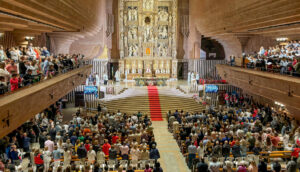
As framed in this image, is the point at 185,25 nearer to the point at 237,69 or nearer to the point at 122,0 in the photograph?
the point at 122,0

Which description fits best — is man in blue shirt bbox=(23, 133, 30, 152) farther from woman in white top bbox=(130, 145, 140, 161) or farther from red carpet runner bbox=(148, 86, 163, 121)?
red carpet runner bbox=(148, 86, 163, 121)

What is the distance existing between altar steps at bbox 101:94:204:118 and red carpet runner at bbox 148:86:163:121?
24 centimetres

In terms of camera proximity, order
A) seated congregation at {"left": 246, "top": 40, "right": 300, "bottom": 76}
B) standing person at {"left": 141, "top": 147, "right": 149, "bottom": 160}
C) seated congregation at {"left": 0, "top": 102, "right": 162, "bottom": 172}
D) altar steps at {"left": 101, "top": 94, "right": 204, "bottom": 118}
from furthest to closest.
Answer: altar steps at {"left": 101, "top": 94, "right": 204, "bottom": 118}, seated congregation at {"left": 246, "top": 40, "right": 300, "bottom": 76}, standing person at {"left": 141, "top": 147, "right": 149, "bottom": 160}, seated congregation at {"left": 0, "top": 102, "right": 162, "bottom": 172}

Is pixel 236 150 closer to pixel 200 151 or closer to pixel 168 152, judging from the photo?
pixel 200 151

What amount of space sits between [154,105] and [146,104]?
63 centimetres

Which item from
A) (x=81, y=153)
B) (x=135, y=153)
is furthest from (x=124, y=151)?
(x=81, y=153)

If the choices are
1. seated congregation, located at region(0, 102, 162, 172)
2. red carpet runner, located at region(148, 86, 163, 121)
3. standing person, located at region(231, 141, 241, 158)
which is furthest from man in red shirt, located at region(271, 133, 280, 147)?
red carpet runner, located at region(148, 86, 163, 121)

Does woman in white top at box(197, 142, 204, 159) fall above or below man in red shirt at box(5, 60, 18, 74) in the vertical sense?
below

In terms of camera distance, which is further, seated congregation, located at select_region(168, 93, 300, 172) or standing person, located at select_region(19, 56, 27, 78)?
standing person, located at select_region(19, 56, 27, 78)

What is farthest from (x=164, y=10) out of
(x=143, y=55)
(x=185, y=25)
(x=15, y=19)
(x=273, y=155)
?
(x=273, y=155)

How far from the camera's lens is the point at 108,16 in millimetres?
32062

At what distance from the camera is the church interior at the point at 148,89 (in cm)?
1025

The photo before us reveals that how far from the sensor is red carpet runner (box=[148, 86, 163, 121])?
2125cm

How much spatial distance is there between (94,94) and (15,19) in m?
11.7
